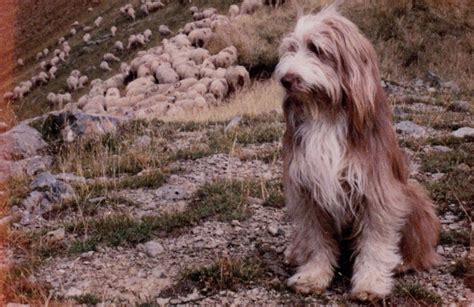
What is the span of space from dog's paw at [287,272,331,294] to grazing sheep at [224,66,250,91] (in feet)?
34.8

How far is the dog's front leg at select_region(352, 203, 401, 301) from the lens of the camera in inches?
205

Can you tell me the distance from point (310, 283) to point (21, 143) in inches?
252

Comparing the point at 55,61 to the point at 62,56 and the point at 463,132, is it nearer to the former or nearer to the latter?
the point at 62,56

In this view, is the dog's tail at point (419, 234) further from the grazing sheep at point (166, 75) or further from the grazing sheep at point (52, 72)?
the grazing sheep at point (52, 72)

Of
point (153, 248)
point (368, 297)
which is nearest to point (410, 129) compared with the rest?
point (153, 248)

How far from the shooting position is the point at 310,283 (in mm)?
5492

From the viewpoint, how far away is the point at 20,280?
5828mm

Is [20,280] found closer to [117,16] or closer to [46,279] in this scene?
[46,279]

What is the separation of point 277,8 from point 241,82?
4807mm

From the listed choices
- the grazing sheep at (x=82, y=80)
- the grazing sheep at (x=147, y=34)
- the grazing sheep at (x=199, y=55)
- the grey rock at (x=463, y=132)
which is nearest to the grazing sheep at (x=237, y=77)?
the grazing sheep at (x=199, y=55)

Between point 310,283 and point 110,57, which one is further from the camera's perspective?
point 110,57

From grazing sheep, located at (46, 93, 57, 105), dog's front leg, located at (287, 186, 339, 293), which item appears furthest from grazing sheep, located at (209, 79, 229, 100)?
dog's front leg, located at (287, 186, 339, 293)

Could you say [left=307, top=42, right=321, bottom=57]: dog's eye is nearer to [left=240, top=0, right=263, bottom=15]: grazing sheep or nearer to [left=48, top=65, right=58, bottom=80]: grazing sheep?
[left=240, top=0, right=263, bottom=15]: grazing sheep

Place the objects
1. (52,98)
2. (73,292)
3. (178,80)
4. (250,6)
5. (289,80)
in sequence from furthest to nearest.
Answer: (52,98), (250,6), (178,80), (73,292), (289,80)
